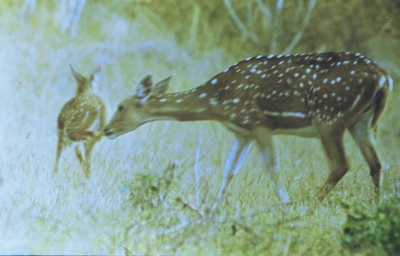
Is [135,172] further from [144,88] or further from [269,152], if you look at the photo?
[269,152]

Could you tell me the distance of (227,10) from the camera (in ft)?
9.11

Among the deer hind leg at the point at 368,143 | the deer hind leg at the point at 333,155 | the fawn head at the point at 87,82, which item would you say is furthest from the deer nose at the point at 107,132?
the deer hind leg at the point at 368,143

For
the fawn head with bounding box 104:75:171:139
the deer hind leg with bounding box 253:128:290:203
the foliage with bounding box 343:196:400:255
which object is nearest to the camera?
the foliage with bounding box 343:196:400:255

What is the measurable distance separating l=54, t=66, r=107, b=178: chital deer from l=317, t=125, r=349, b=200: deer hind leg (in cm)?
124

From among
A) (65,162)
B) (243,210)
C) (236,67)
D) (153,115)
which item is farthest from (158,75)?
(243,210)

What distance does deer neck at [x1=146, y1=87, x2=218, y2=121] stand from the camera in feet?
8.97

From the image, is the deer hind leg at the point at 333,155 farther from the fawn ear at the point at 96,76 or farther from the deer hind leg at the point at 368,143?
the fawn ear at the point at 96,76

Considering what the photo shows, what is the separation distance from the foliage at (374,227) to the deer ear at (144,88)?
1.25m

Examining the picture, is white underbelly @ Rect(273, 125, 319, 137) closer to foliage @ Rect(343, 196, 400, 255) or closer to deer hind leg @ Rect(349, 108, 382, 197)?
deer hind leg @ Rect(349, 108, 382, 197)

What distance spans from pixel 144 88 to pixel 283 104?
0.79 m

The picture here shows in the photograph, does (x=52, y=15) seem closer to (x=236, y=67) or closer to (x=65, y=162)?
(x=65, y=162)

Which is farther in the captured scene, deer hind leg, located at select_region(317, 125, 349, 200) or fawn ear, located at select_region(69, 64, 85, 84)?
fawn ear, located at select_region(69, 64, 85, 84)

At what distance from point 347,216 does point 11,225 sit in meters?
1.86

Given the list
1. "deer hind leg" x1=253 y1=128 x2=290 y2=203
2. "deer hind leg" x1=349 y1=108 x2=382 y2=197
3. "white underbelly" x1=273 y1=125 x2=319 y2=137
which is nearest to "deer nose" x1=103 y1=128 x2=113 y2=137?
"deer hind leg" x1=253 y1=128 x2=290 y2=203
